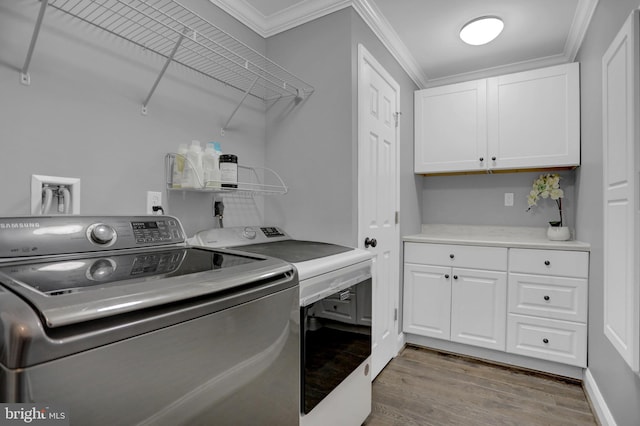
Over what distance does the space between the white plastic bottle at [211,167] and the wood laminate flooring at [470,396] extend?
1416mm

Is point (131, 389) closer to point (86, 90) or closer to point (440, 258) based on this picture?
point (86, 90)

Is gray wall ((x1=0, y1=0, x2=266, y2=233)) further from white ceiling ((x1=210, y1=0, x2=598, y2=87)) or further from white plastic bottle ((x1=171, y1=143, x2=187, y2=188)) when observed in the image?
white ceiling ((x1=210, y1=0, x2=598, y2=87))

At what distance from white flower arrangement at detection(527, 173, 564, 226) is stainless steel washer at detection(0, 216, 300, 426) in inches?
93.5

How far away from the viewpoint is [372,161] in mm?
1988

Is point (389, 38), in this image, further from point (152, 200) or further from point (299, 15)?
point (152, 200)

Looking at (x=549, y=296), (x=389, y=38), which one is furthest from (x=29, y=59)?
(x=549, y=296)

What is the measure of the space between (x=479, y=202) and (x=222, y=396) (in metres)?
2.80

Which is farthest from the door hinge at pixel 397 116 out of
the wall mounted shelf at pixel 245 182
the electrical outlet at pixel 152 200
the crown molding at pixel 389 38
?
the electrical outlet at pixel 152 200

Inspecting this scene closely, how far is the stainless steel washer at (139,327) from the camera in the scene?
0.49m

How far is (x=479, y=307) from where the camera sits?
2.37m

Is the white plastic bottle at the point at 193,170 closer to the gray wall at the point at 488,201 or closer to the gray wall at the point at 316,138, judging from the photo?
the gray wall at the point at 316,138

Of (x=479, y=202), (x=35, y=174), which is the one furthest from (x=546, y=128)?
(x=35, y=174)

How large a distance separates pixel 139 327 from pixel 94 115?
0.99 meters

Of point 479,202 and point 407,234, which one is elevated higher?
point 479,202
